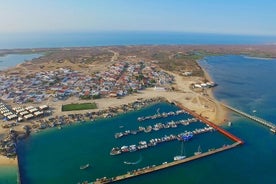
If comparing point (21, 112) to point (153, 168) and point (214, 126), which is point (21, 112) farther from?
point (214, 126)

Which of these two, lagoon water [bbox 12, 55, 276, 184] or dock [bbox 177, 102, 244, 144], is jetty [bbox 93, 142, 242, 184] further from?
dock [bbox 177, 102, 244, 144]

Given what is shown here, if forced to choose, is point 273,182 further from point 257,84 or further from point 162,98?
point 257,84

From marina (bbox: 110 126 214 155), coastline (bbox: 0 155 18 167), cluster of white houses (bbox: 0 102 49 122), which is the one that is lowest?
coastline (bbox: 0 155 18 167)

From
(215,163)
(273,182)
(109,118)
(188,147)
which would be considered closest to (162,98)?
(109,118)

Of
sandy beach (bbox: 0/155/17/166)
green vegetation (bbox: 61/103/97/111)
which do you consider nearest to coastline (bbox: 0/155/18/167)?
sandy beach (bbox: 0/155/17/166)

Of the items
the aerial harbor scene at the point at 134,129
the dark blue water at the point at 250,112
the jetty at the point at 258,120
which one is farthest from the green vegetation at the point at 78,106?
the jetty at the point at 258,120

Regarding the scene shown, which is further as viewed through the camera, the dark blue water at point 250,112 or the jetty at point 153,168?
the dark blue water at point 250,112

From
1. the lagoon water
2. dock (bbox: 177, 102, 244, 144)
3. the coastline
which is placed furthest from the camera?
dock (bbox: 177, 102, 244, 144)

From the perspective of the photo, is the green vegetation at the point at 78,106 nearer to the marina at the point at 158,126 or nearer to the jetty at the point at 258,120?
the marina at the point at 158,126

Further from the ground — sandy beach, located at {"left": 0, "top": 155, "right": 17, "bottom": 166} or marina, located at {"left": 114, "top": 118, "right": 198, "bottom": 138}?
marina, located at {"left": 114, "top": 118, "right": 198, "bottom": 138}

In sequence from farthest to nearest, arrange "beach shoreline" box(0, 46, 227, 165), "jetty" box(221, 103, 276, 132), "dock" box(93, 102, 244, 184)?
"beach shoreline" box(0, 46, 227, 165), "jetty" box(221, 103, 276, 132), "dock" box(93, 102, 244, 184)
